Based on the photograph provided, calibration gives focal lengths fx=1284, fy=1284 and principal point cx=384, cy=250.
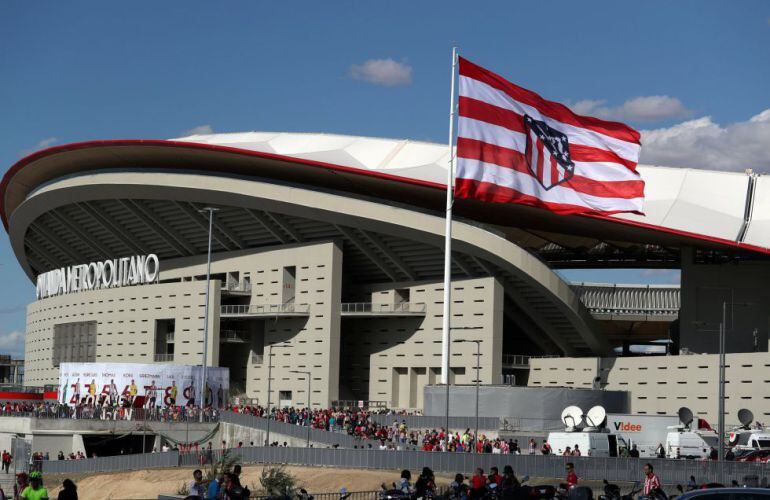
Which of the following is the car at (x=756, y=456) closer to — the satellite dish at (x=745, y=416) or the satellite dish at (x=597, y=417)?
the satellite dish at (x=597, y=417)

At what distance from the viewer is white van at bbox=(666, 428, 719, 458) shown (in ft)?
160

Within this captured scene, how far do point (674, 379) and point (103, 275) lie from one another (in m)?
40.6

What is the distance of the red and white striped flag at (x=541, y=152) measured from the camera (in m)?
49.4

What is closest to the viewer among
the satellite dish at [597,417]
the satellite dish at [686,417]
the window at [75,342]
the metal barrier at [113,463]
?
the satellite dish at [597,417]

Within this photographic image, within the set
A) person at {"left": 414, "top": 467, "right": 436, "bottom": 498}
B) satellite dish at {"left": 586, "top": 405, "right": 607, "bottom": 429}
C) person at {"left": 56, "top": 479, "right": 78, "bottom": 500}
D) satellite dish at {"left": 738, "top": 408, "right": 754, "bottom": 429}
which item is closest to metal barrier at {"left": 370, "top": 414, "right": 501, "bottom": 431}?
satellite dish at {"left": 586, "top": 405, "right": 607, "bottom": 429}

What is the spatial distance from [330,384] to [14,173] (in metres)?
27.5

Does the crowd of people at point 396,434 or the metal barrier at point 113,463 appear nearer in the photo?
the crowd of people at point 396,434

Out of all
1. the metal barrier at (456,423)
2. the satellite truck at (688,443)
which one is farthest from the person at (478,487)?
the metal barrier at (456,423)

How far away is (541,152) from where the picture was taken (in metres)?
50.4

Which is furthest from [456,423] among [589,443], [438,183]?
[438,183]

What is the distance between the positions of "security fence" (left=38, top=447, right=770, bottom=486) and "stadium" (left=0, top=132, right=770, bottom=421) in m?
20.3

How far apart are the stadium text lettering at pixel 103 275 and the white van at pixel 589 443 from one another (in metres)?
42.6

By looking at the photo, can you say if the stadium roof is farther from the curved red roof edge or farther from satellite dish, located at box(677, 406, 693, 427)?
satellite dish, located at box(677, 406, 693, 427)

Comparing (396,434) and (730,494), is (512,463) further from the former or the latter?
(730,494)
